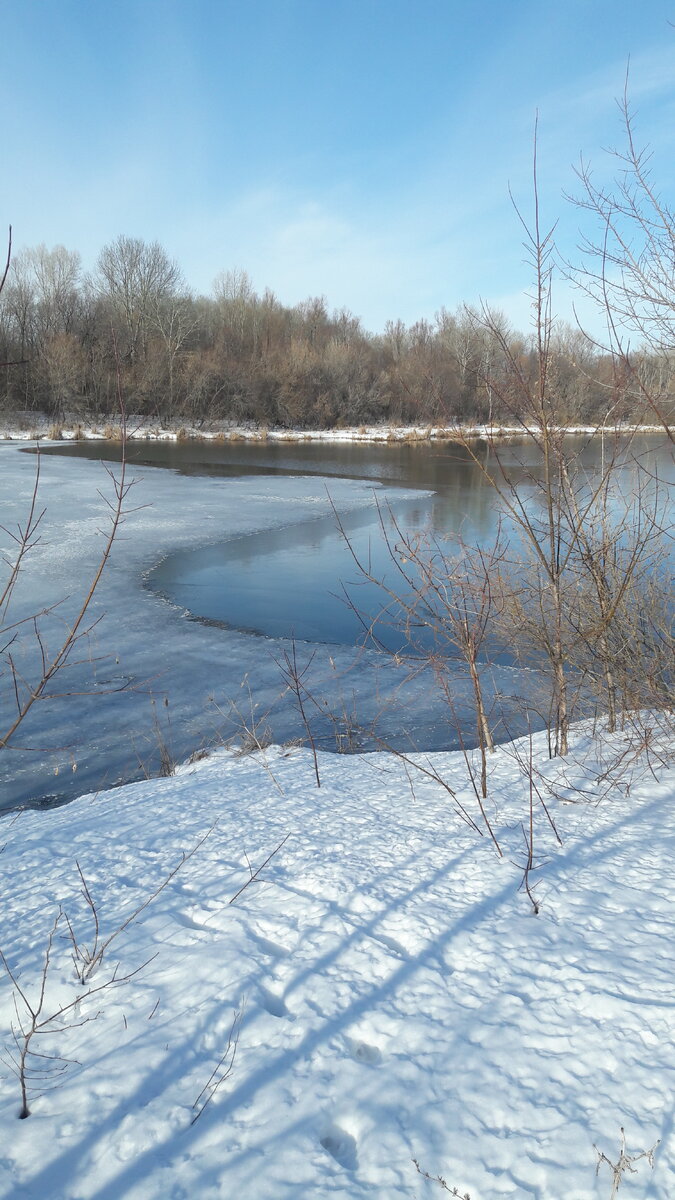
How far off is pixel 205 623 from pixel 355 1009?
6.35 meters

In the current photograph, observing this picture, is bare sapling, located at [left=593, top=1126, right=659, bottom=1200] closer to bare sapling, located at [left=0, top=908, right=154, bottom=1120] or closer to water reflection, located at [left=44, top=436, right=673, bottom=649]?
bare sapling, located at [left=0, top=908, right=154, bottom=1120]

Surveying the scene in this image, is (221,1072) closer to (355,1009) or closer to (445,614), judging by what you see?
(355,1009)

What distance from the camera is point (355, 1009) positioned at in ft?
7.48

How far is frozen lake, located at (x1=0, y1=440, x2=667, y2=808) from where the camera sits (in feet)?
18.0

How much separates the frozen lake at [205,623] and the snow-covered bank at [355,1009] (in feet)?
2.91

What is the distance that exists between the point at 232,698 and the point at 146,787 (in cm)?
175

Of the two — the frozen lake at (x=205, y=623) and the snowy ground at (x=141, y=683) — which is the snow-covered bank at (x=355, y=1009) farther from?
the snowy ground at (x=141, y=683)

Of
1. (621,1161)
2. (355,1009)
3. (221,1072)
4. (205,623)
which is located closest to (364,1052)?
(355,1009)

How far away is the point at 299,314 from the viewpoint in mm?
59094

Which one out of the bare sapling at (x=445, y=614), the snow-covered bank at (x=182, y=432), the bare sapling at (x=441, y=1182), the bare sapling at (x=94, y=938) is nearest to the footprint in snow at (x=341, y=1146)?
the bare sapling at (x=441, y=1182)

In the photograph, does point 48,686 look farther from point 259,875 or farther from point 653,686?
point 653,686

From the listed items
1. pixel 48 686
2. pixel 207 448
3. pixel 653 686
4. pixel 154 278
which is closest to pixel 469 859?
pixel 653 686

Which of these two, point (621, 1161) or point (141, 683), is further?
point (141, 683)

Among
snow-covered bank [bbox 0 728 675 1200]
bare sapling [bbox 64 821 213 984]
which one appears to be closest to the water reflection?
bare sapling [bbox 64 821 213 984]
